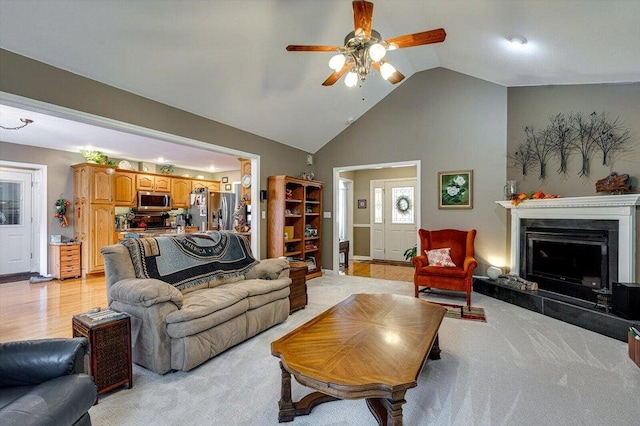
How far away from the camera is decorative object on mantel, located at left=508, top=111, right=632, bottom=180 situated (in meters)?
3.67

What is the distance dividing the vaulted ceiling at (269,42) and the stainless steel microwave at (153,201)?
369 cm

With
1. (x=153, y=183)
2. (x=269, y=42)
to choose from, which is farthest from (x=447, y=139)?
(x=153, y=183)

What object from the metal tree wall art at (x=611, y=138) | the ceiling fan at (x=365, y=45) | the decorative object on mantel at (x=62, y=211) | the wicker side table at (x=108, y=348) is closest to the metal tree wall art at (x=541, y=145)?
the metal tree wall art at (x=611, y=138)

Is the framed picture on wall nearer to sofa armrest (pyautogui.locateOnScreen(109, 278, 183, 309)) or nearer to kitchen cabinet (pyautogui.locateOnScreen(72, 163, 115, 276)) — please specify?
sofa armrest (pyautogui.locateOnScreen(109, 278, 183, 309))

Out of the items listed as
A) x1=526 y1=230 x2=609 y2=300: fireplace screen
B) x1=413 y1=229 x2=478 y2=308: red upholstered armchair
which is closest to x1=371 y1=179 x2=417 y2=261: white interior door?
x1=413 y1=229 x2=478 y2=308: red upholstered armchair

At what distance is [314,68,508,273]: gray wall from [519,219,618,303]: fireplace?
432mm

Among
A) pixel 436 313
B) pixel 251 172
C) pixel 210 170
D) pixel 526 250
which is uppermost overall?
pixel 210 170

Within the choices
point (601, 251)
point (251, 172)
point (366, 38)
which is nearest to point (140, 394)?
point (366, 38)

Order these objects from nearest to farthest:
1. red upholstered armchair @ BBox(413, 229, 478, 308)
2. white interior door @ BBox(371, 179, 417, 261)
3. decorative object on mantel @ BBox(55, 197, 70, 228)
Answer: red upholstered armchair @ BBox(413, 229, 478, 308), decorative object on mantel @ BBox(55, 197, 70, 228), white interior door @ BBox(371, 179, 417, 261)

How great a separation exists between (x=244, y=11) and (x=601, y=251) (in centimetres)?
471

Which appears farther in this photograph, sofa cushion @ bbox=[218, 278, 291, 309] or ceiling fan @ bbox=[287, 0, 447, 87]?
sofa cushion @ bbox=[218, 278, 291, 309]

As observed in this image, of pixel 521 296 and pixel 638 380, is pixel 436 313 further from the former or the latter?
pixel 521 296

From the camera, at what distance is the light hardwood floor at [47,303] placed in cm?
320

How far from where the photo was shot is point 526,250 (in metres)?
4.38
